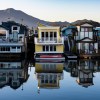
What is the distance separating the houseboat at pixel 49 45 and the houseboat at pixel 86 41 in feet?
8.31

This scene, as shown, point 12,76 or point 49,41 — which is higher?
point 49,41

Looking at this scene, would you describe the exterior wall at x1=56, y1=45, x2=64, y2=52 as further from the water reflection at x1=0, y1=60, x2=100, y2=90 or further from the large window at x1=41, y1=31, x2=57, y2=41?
the water reflection at x1=0, y1=60, x2=100, y2=90

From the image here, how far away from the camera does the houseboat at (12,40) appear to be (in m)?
33.3

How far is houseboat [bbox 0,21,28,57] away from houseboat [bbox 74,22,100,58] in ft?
18.7

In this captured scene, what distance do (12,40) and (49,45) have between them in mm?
4307

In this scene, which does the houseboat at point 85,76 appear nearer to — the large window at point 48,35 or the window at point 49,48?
the window at point 49,48

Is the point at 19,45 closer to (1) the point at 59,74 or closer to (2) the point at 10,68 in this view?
(2) the point at 10,68

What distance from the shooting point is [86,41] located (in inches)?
1368

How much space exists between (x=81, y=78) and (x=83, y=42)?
46.2 feet

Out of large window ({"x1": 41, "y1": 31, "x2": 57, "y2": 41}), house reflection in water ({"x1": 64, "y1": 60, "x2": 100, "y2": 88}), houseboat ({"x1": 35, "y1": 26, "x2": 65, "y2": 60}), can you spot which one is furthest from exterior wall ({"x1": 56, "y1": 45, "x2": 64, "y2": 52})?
house reflection in water ({"x1": 64, "y1": 60, "x2": 100, "y2": 88})

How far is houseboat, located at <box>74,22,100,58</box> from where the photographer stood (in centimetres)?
3397

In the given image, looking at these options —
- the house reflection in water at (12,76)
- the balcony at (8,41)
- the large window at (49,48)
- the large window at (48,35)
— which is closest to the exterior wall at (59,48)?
the large window at (49,48)

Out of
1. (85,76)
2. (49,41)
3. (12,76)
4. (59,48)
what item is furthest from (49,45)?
(12,76)

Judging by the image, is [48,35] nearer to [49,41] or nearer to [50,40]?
[50,40]
